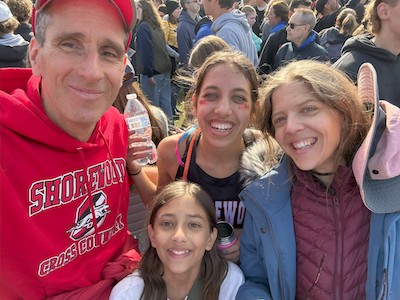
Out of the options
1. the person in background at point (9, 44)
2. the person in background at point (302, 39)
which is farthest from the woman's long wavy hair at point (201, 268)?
the person in background at point (302, 39)

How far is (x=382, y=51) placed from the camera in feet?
10.2

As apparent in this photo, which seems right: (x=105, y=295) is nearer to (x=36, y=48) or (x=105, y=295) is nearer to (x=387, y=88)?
(x=36, y=48)

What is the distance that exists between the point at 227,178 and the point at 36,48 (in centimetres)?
131

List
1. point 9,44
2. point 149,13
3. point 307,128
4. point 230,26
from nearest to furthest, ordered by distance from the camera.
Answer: point 307,128 < point 9,44 < point 230,26 < point 149,13

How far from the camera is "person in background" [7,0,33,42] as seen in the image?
5516 millimetres

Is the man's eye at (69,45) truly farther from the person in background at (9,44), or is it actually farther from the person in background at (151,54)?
the person in background at (151,54)

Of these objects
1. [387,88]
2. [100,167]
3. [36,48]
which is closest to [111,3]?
[36,48]

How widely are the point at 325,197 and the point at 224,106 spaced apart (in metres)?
0.80

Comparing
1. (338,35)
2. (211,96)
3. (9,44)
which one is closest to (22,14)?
(9,44)

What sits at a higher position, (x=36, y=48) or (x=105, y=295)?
(x=36, y=48)

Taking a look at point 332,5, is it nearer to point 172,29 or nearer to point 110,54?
point 172,29

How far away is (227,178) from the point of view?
2.43 m

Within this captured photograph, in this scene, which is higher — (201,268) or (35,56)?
(35,56)

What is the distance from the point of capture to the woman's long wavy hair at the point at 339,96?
1931mm
